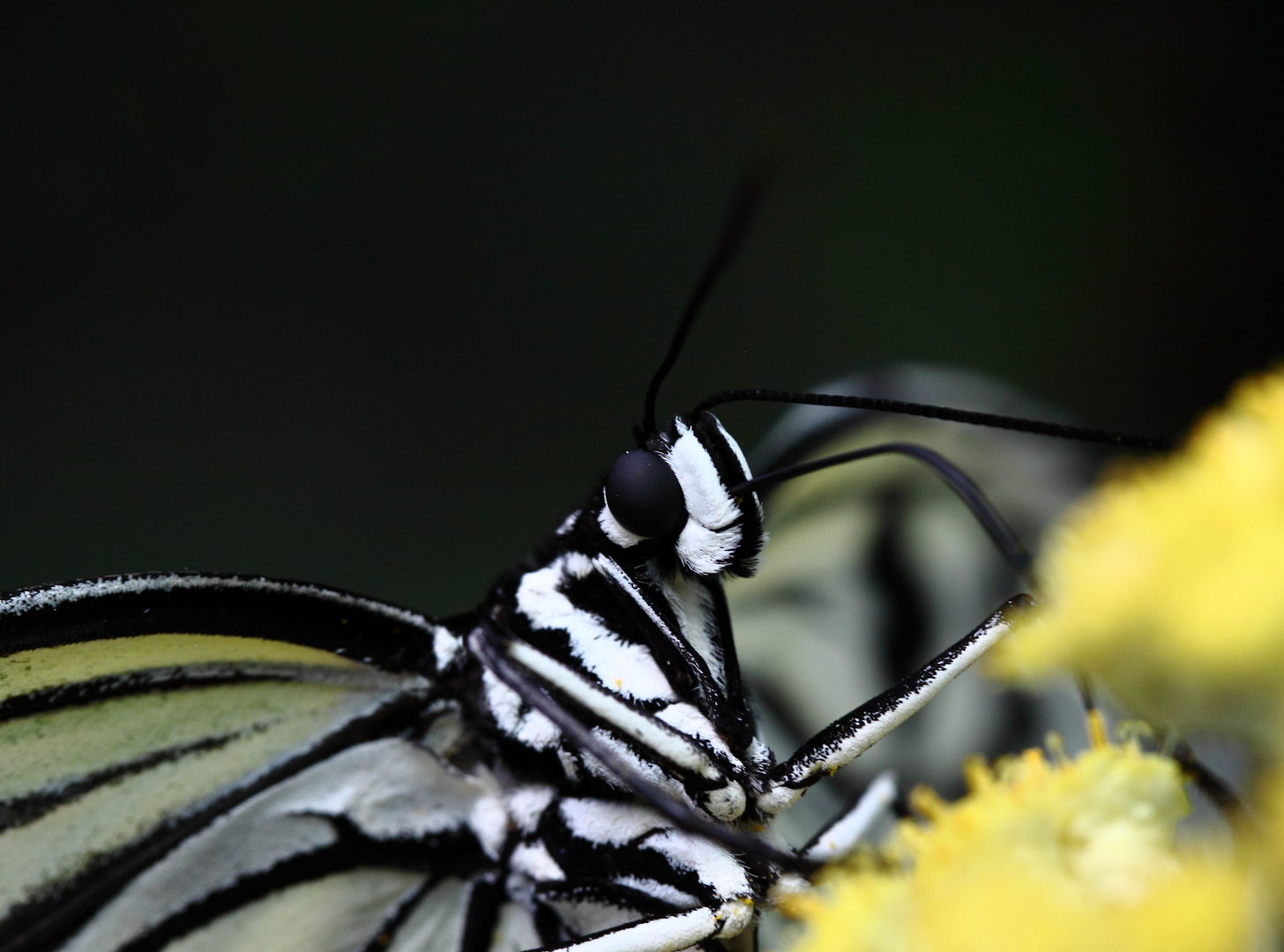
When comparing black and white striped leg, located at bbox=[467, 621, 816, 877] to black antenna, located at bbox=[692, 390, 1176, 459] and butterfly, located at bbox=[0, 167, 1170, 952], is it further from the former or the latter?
black antenna, located at bbox=[692, 390, 1176, 459]

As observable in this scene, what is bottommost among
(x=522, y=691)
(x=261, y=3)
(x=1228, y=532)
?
(x=1228, y=532)

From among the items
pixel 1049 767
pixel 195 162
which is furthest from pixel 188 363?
pixel 1049 767

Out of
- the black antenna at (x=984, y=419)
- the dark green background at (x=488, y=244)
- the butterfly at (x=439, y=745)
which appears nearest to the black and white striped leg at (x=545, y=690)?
the butterfly at (x=439, y=745)

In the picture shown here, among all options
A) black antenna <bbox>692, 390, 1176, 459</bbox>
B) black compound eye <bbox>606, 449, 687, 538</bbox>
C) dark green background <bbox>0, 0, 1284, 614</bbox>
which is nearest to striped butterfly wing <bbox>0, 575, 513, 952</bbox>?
black compound eye <bbox>606, 449, 687, 538</bbox>

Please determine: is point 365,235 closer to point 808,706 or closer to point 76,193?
point 76,193

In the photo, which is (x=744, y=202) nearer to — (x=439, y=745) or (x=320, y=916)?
(x=439, y=745)

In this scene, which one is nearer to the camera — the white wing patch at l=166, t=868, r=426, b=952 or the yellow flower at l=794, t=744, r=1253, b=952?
the yellow flower at l=794, t=744, r=1253, b=952

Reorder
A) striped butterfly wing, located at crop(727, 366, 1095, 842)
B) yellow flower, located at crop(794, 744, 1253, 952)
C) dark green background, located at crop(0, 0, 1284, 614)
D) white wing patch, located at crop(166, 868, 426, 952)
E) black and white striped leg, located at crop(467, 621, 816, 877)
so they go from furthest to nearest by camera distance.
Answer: dark green background, located at crop(0, 0, 1284, 614) < striped butterfly wing, located at crop(727, 366, 1095, 842) < white wing patch, located at crop(166, 868, 426, 952) < black and white striped leg, located at crop(467, 621, 816, 877) < yellow flower, located at crop(794, 744, 1253, 952)
